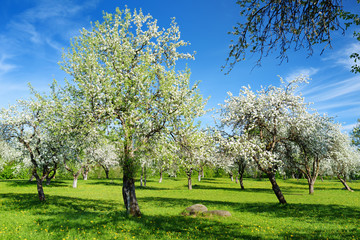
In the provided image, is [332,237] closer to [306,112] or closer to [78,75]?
[306,112]

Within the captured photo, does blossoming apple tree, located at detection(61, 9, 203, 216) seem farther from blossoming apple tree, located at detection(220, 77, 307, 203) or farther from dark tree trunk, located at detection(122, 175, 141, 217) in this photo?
blossoming apple tree, located at detection(220, 77, 307, 203)

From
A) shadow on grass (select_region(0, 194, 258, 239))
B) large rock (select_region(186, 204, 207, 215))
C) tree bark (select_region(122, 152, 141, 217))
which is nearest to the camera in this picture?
shadow on grass (select_region(0, 194, 258, 239))

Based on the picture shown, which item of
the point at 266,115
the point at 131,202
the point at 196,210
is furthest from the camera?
the point at 266,115

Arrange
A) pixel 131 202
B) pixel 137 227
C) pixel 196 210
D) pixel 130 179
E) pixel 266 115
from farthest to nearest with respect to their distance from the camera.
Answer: pixel 266 115 < pixel 196 210 < pixel 130 179 < pixel 131 202 < pixel 137 227

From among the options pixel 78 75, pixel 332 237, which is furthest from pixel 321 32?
pixel 78 75

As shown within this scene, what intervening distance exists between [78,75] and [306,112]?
22609mm

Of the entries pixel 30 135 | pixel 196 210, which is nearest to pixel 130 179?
pixel 196 210

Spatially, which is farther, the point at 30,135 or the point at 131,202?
the point at 30,135

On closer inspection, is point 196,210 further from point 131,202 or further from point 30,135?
point 30,135

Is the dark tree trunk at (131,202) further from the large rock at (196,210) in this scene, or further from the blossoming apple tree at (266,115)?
the blossoming apple tree at (266,115)

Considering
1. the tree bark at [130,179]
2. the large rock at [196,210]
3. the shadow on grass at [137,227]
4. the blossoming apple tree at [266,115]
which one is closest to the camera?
the shadow on grass at [137,227]

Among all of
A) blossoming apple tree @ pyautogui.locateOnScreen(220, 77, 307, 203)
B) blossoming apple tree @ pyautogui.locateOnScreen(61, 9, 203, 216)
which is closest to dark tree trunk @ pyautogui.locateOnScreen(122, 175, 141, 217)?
blossoming apple tree @ pyautogui.locateOnScreen(61, 9, 203, 216)

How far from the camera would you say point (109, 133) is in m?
17.3

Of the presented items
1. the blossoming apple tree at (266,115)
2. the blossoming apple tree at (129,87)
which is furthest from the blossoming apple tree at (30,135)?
the blossoming apple tree at (266,115)
